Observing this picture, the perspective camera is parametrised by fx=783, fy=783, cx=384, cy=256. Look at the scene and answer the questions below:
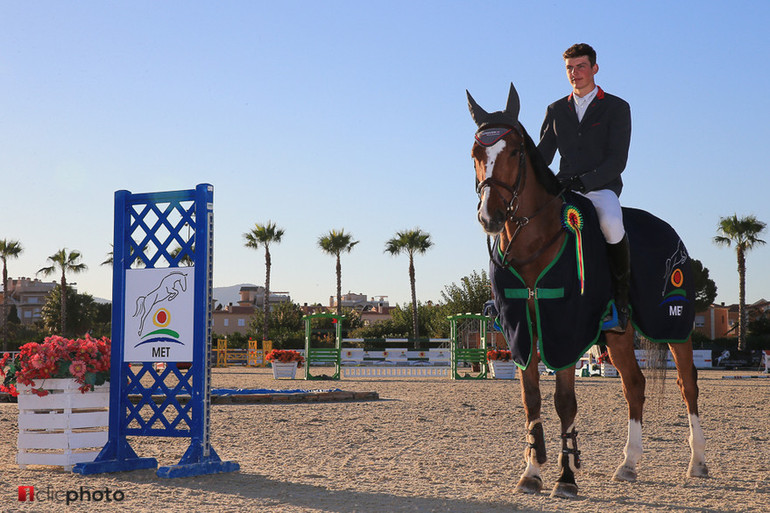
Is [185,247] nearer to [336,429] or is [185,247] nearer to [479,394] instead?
[336,429]

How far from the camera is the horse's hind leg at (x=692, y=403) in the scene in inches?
250

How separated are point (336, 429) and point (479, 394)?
301 inches

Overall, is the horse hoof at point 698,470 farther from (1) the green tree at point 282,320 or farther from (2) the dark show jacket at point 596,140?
(1) the green tree at point 282,320

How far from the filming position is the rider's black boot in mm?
5867

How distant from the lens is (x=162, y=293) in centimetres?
699

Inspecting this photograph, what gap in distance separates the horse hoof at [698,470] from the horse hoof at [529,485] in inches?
60.1

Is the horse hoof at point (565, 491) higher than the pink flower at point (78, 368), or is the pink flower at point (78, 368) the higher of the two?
the pink flower at point (78, 368)

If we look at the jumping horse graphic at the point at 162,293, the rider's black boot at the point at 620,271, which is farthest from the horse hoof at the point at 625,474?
the jumping horse graphic at the point at 162,293

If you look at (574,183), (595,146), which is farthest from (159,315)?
(595,146)

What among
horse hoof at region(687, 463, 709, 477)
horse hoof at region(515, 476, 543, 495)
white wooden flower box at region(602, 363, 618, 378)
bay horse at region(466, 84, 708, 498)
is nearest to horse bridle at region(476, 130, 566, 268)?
bay horse at region(466, 84, 708, 498)

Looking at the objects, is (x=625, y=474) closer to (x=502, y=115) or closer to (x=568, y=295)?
(x=568, y=295)

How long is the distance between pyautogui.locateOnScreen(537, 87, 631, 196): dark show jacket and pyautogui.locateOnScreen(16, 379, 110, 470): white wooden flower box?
4.72m

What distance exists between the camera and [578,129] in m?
6.15

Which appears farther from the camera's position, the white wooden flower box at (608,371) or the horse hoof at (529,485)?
the white wooden flower box at (608,371)
